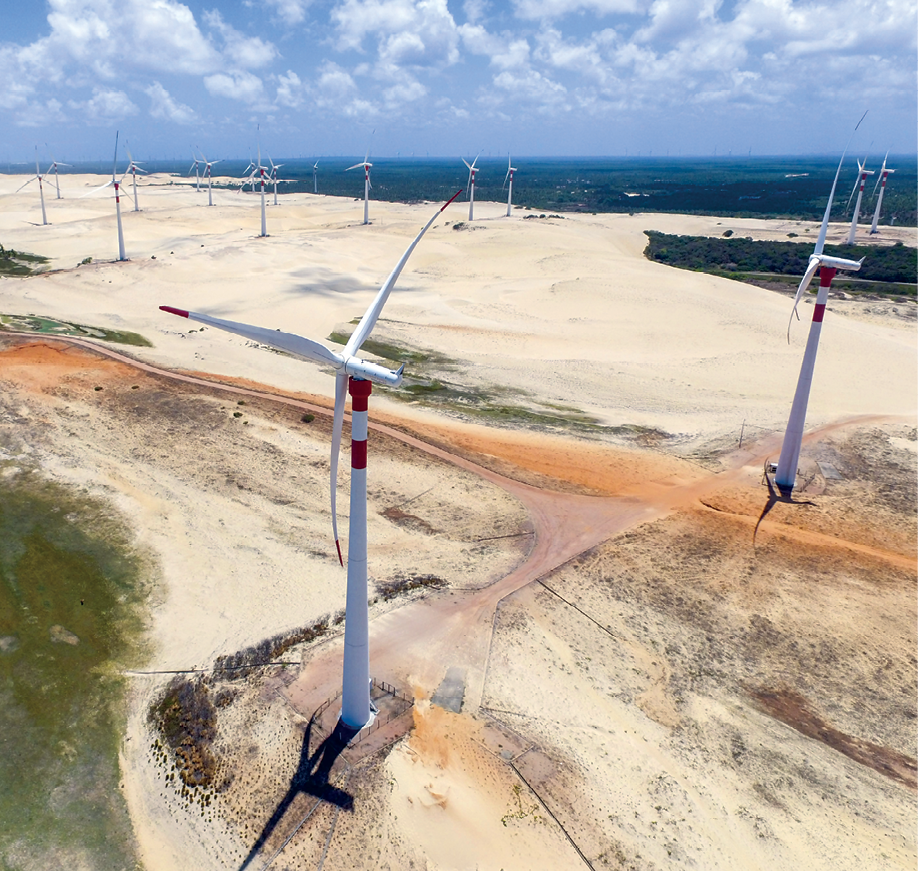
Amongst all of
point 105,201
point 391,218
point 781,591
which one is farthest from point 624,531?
point 105,201

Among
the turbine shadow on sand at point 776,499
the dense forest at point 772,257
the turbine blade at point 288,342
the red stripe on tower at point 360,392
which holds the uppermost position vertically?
the turbine blade at point 288,342

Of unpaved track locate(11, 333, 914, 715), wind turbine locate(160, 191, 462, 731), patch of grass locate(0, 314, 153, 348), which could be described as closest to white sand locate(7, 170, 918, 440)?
patch of grass locate(0, 314, 153, 348)

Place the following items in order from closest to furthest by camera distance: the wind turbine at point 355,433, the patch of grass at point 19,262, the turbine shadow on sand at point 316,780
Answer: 1. the wind turbine at point 355,433
2. the turbine shadow on sand at point 316,780
3. the patch of grass at point 19,262

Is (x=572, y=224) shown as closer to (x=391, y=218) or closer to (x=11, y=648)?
(x=391, y=218)

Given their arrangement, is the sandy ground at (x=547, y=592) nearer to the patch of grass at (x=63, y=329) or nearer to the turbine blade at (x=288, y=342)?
the patch of grass at (x=63, y=329)

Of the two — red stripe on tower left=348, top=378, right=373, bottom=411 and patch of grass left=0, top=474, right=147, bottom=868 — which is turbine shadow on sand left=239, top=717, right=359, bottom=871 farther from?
red stripe on tower left=348, top=378, right=373, bottom=411

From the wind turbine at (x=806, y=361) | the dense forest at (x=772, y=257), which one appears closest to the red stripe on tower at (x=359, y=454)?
the wind turbine at (x=806, y=361)

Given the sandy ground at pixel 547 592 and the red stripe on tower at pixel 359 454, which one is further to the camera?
the sandy ground at pixel 547 592
